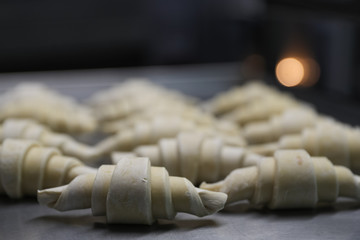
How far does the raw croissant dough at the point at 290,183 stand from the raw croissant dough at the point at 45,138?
46cm

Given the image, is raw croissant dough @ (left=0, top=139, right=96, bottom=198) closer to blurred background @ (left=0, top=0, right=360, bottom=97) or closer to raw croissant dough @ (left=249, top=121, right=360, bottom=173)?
raw croissant dough @ (left=249, top=121, right=360, bottom=173)

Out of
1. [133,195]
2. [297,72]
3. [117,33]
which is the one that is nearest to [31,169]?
[133,195]

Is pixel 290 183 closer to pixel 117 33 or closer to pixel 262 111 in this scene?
pixel 262 111

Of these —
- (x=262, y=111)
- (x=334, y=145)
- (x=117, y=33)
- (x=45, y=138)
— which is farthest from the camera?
(x=117, y=33)

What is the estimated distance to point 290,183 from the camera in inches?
38.6

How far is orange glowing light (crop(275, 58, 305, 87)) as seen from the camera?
2.61 meters

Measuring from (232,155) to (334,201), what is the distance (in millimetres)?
256

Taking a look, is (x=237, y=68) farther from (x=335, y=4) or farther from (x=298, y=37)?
(x=335, y=4)

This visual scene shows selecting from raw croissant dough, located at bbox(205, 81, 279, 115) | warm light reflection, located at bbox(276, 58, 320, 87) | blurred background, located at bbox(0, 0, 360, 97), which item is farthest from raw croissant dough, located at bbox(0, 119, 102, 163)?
blurred background, located at bbox(0, 0, 360, 97)

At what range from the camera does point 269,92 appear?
213 centimetres

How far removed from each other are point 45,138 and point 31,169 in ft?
0.95

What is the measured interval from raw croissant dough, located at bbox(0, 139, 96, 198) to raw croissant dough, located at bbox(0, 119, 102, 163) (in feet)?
0.71

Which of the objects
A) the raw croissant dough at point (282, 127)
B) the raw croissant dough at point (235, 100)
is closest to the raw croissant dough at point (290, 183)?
the raw croissant dough at point (282, 127)

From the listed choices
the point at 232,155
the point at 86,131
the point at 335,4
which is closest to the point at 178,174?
the point at 232,155
